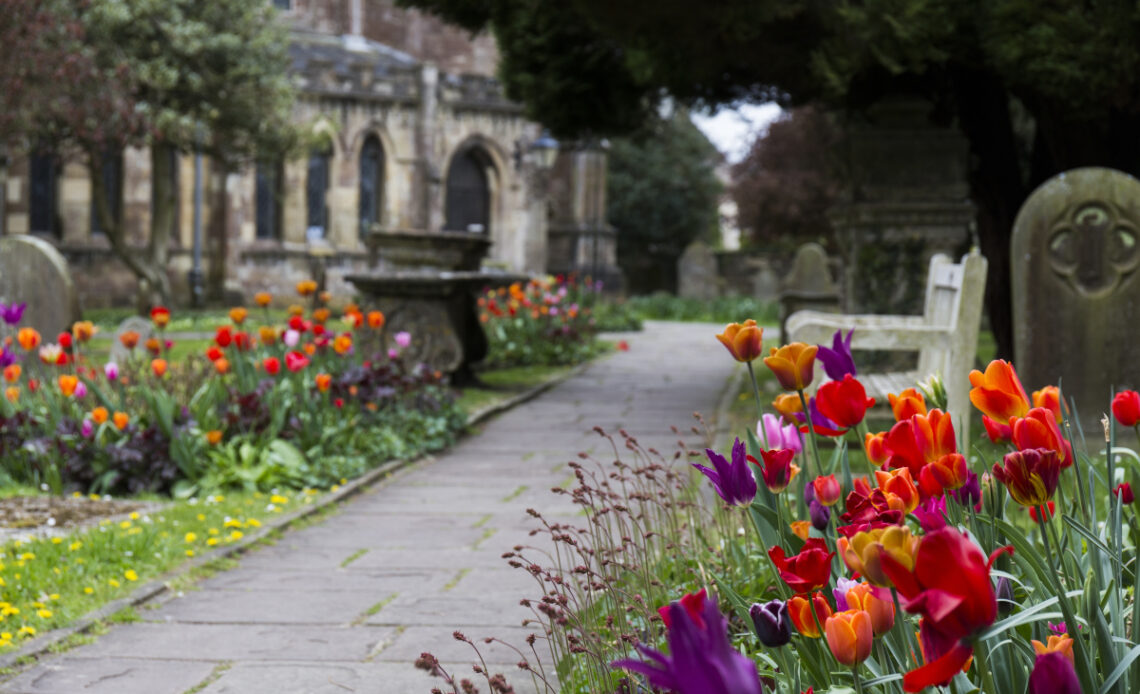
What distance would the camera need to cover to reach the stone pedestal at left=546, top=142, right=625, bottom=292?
1357 inches

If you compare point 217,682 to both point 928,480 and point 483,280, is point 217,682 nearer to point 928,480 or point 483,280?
point 928,480

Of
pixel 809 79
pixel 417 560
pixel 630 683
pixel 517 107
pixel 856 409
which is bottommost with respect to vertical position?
pixel 417 560

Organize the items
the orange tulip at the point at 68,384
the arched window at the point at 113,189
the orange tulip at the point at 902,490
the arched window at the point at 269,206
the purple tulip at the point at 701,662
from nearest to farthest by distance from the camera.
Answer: the purple tulip at the point at 701,662, the orange tulip at the point at 902,490, the orange tulip at the point at 68,384, the arched window at the point at 113,189, the arched window at the point at 269,206

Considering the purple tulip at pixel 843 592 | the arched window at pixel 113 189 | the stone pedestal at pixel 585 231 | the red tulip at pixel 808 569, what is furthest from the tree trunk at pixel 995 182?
the stone pedestal at pixel 585 231

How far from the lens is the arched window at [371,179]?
30.9 meters

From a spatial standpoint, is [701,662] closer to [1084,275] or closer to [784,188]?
[1084,275]

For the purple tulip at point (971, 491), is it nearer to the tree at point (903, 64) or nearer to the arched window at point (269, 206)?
the tree at point (903, 64)

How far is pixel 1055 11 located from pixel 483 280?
5154 mm

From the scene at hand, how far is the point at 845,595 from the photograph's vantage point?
5.53 ft

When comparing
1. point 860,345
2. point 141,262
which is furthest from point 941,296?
point 141,262

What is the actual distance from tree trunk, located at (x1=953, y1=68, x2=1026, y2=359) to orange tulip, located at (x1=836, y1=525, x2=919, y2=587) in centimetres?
877

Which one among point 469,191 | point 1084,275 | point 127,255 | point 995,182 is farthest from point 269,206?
point 1084,275

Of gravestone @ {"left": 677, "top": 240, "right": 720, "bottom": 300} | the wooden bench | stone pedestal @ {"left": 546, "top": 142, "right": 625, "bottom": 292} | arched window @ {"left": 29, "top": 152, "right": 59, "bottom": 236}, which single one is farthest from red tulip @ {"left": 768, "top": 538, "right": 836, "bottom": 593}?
stone pedestal @ {"left": 546, "top": 142, "right": 625, "bottom": 292}

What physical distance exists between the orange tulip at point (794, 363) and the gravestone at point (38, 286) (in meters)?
7.38
